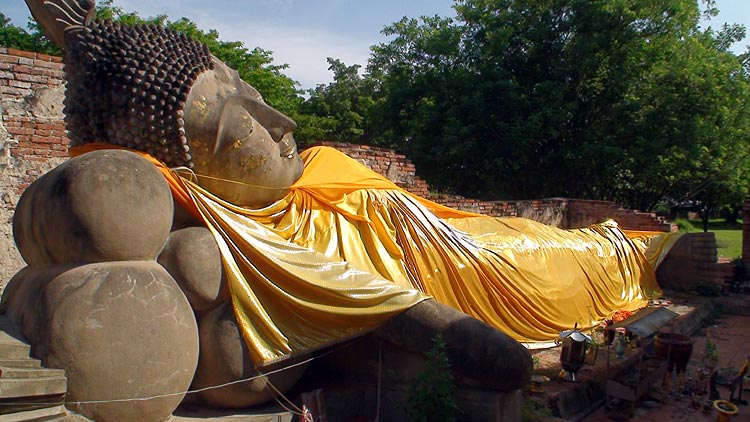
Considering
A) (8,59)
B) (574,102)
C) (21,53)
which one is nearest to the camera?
(8,59)

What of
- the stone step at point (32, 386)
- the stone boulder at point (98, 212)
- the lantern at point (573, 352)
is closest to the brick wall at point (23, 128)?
the stone boulder at point (98, 212)

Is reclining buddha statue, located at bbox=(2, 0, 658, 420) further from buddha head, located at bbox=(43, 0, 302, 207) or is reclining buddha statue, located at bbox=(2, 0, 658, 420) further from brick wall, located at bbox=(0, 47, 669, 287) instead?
brick wall, located at bbox=(0, 47, 669, 287)

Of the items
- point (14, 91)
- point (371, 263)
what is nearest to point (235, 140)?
point (371, 263)

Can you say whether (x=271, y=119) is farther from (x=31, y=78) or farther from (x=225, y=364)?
(x=31, y=78)

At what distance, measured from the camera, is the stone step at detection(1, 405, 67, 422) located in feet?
7.71

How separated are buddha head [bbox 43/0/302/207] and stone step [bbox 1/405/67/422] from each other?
135 centimetres

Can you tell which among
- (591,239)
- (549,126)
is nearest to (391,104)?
(549,126)

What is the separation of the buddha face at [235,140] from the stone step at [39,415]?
4.58 feet

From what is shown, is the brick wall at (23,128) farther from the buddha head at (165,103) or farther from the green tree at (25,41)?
the green tree at (25,41)

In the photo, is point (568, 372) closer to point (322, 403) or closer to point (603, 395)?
point (603, 395)

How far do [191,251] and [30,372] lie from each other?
88 centimetres

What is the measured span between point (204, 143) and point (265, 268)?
2.52 ft

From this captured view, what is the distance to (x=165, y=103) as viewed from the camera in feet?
10.4

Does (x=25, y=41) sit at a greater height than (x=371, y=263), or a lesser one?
greater
